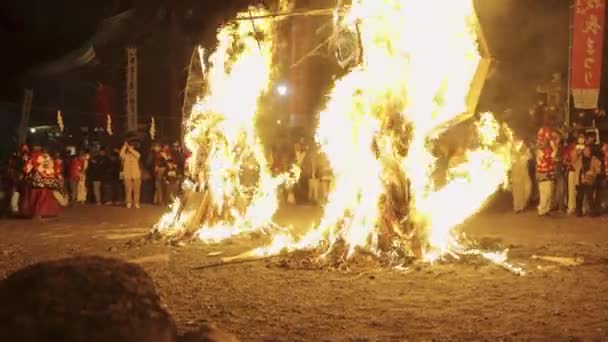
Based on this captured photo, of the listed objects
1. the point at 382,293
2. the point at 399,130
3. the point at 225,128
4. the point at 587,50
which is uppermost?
the point at 587,50

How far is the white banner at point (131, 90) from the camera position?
19859 millimetres

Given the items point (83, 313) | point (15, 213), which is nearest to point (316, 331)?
point (83, 313)

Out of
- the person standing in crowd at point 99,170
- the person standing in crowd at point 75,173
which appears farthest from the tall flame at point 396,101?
the person standing in crowd at point 75,173

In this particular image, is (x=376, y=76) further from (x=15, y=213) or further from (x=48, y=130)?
(x=48, y=130)

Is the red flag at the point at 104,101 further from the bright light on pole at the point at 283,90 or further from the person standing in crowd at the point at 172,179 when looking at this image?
the person standing in crowd at the point at 172,179

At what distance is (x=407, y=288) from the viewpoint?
24.8ft

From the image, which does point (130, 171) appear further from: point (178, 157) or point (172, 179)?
point (178, 157)

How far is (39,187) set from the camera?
14492 millimetres

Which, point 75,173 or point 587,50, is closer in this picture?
point 587,50

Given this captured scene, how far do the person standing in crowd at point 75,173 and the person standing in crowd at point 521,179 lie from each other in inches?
411

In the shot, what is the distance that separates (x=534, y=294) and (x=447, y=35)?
3493 millimetres

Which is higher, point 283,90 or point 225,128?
point 283,90

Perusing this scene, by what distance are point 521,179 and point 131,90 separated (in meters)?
11.1

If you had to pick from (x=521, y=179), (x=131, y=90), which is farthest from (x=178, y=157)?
(x=521, y=179)
